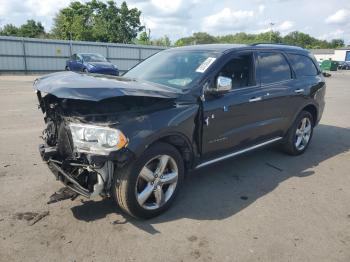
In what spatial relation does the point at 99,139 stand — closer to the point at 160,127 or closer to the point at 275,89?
the point at 160,127

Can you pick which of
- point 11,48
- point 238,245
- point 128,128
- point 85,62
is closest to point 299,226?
point 238,245

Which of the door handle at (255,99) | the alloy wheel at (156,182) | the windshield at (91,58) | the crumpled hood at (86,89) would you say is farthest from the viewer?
the windshield at (91,58)

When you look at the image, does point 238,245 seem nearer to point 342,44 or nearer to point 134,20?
point 134,20

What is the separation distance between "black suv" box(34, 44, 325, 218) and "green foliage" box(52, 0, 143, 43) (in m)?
50.6

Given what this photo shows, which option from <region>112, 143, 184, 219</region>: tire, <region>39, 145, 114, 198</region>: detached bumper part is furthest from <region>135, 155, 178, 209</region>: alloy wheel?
<region>39, 145, 114, 198</region>: detached bumper part

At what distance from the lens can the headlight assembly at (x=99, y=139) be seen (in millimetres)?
3289

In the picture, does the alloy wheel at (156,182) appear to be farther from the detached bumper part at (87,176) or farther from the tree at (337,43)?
the tree at (337,43)

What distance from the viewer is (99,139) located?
10.9ft

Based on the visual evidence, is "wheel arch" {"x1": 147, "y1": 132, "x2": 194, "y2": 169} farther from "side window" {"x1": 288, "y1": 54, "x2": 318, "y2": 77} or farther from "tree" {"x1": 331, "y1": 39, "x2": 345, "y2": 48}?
"tree" {"x1": 331, "y1": 39, "x2": 345, "y2": 48}

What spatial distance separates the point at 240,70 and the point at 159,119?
1755 millimetres

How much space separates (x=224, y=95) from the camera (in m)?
4.43

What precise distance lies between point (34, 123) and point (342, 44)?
463 feet

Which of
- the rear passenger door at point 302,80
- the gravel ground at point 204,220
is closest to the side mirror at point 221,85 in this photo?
the gravel ground at point 204,220

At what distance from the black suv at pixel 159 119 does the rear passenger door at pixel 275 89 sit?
0.02 meters
